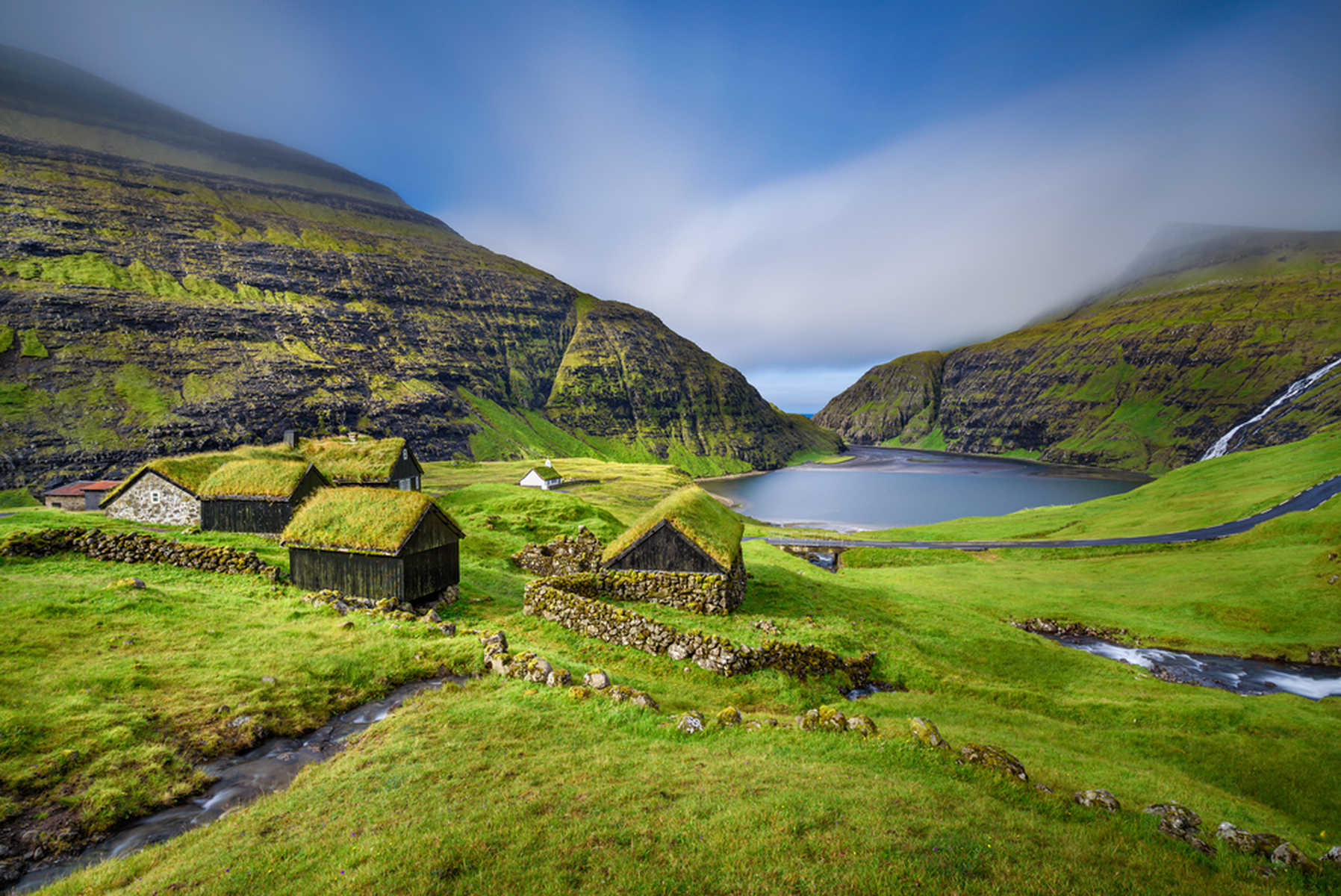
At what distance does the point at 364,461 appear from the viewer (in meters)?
50.8

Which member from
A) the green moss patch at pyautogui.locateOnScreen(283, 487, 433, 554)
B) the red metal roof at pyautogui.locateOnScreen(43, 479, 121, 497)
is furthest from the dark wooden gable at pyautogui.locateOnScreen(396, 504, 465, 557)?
the red metal roof at pyautogui.locateOnScreen(43, 479, 121, 497)

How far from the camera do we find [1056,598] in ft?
136

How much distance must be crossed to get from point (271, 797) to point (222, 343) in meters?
195

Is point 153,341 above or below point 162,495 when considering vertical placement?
above

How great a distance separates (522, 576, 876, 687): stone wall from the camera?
18984 mm

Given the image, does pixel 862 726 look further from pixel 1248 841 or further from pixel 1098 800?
pixel 1248 841

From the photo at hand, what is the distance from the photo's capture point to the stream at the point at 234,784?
8703 millimetres

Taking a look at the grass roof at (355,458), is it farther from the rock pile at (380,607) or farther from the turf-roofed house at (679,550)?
the turf-roofed house at (679,550)

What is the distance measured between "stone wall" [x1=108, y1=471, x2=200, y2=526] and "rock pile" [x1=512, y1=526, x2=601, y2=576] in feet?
69.3

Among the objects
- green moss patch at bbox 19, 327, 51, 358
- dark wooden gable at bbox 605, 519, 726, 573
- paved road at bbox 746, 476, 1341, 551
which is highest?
green moss patch at bbox 19, 327, 51, 358

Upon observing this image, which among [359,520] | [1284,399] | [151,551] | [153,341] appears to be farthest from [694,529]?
[1284,399]

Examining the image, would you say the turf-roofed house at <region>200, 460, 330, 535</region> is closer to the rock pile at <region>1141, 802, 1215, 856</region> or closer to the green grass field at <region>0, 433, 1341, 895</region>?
the green grass field at <region>0, 433, 1341, 895</region>

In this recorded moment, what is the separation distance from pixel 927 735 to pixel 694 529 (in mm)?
15140

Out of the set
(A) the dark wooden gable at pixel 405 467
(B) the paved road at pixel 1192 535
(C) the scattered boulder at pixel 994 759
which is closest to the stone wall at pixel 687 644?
(C) the scattered boulder at pixel 994 759
